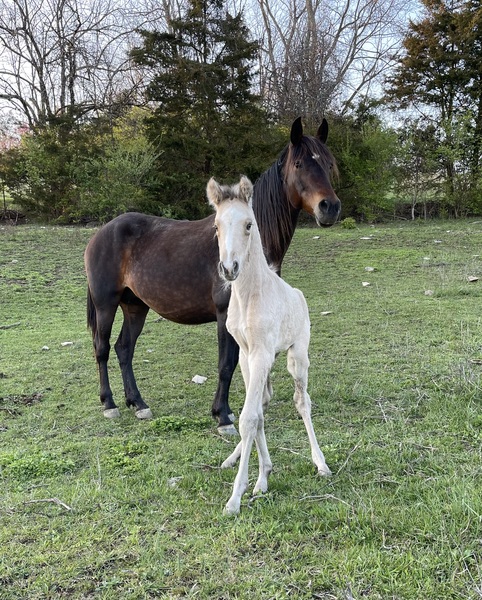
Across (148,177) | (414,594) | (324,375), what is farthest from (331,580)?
(148,177)

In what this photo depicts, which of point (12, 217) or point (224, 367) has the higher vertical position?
point (12, 217)

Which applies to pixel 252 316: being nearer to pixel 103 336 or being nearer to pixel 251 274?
pixel 251 274

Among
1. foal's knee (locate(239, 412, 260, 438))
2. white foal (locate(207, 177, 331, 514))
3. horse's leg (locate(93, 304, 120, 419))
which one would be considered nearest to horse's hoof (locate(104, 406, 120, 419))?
horse's leg (locate(93, 304, 120, 419))

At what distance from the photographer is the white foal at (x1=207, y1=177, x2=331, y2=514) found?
2.35 meters

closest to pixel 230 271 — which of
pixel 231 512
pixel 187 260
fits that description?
pixel 231 512

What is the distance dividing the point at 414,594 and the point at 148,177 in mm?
14811

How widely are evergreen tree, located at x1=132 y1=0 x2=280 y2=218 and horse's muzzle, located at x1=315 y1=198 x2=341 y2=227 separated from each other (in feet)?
39.6

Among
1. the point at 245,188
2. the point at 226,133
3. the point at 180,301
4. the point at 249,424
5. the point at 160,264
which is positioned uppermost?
the point at 226,133

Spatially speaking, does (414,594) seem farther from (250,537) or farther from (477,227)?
(477,227)

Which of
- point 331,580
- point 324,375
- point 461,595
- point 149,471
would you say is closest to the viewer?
point 461,595

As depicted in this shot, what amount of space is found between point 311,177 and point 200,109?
525 inches

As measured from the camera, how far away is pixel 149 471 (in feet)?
9.48

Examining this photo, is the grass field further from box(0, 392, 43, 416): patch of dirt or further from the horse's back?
the horse's back

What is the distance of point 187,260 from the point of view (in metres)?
4.19
